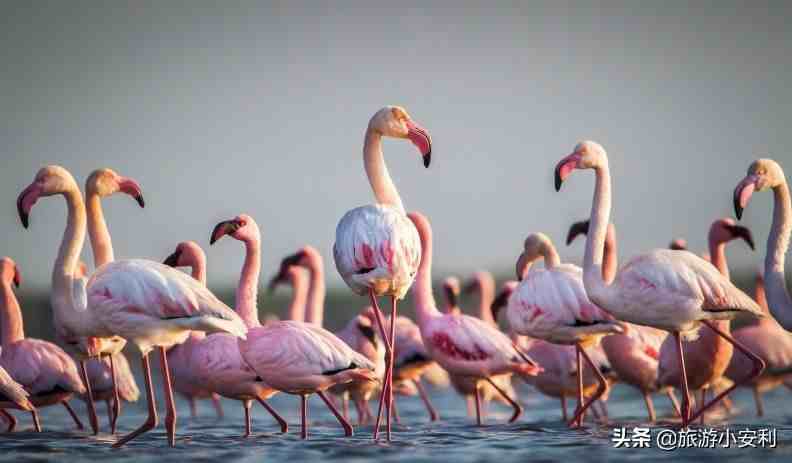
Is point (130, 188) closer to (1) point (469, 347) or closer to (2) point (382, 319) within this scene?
(2) point (382, 319)

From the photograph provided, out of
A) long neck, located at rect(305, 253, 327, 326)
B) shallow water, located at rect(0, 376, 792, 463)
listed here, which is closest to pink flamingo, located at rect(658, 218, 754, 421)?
→ shallow water, located at rect(0, 376, 792, 463)

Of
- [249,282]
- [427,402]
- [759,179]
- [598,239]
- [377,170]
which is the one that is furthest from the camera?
[427,402]

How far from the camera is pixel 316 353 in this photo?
29.8 ft

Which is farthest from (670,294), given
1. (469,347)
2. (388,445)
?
(469,347)

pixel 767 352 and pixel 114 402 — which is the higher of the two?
pixel 767 352

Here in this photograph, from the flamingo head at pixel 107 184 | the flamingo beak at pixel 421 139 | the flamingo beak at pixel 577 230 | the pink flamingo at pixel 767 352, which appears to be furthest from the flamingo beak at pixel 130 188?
the pink flamingo at pixel 767 352

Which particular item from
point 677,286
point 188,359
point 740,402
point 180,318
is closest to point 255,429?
point 188,359

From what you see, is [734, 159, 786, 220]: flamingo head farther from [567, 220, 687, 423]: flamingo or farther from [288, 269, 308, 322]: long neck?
[288, 269, 308, 322]: long neck

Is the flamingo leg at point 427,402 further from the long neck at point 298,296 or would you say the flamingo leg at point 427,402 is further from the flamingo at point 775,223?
the flamingo at point 775,223

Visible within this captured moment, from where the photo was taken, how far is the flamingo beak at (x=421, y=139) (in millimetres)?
9570

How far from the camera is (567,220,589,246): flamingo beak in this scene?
11.6m

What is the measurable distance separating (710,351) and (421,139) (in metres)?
3.12

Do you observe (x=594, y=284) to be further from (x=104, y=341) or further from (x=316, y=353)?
(x=104, y=341)

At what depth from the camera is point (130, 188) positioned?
9.50 m
